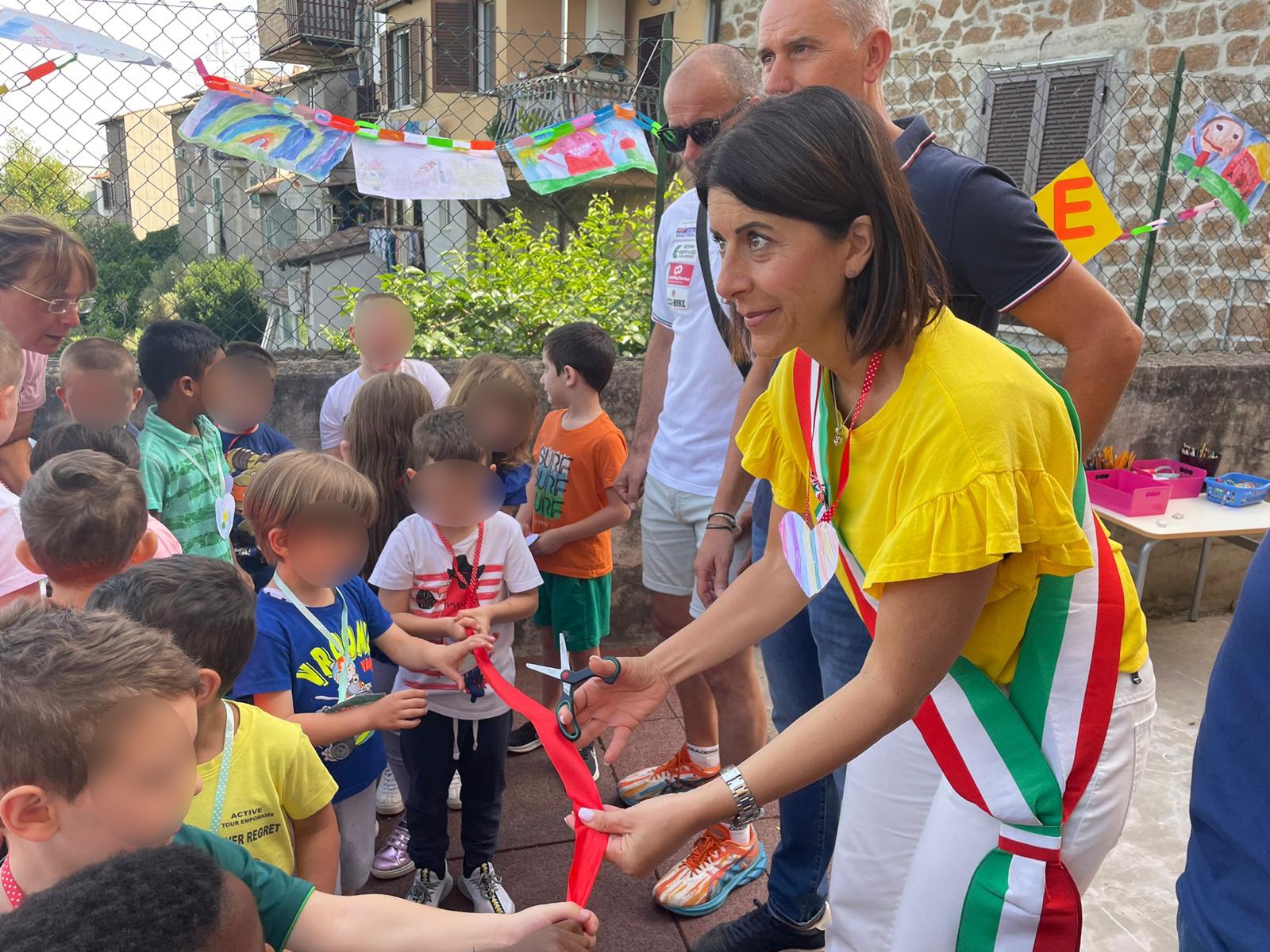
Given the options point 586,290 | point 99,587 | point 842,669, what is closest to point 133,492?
point 99,587

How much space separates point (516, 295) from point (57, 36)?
2.12m

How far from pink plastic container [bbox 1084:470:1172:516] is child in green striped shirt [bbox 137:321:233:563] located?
385cm

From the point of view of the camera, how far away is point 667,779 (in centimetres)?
318

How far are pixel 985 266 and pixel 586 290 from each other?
3.27m

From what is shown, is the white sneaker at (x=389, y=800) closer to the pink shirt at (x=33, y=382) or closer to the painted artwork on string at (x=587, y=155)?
the pink shirt at (x=33, y=382)

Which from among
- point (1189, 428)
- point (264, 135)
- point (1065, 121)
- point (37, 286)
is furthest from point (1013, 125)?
point (37, 286)

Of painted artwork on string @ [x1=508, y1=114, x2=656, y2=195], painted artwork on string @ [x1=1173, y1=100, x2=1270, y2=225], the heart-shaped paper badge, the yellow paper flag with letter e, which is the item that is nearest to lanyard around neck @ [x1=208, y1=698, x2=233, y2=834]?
the heart-shaped paper badge

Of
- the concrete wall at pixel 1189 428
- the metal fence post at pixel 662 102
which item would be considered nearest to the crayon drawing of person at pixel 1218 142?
the concrete wall at pixel 1189 428

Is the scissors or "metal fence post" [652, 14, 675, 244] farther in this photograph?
"metal fence post" [652, 14, 675, 244]

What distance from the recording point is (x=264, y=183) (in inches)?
201

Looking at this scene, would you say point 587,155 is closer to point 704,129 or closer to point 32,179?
point 704,129

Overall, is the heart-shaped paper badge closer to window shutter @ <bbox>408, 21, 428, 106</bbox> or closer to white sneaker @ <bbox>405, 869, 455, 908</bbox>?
white sneaker @ <bbox>405, 869, 455, 908</bbox>

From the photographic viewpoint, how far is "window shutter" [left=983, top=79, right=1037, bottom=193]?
8078mm

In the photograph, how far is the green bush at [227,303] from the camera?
14.1 feet
